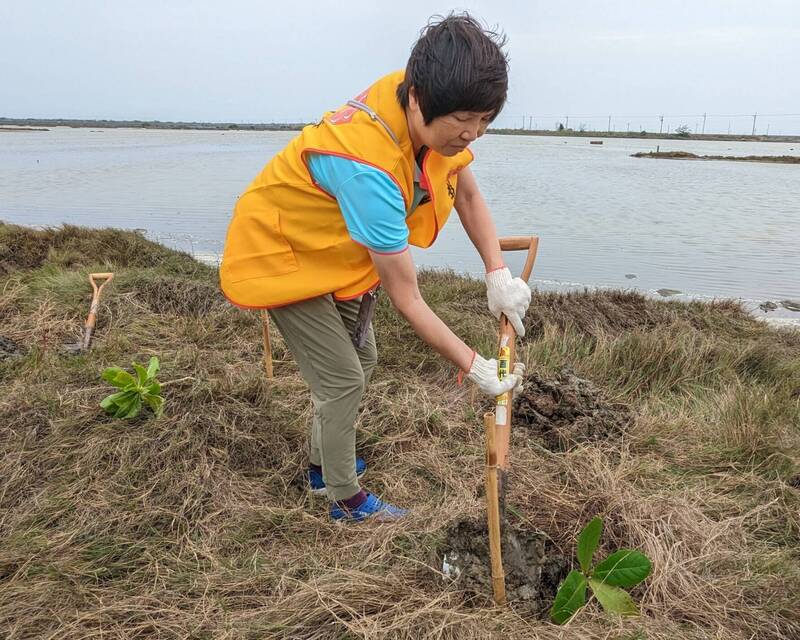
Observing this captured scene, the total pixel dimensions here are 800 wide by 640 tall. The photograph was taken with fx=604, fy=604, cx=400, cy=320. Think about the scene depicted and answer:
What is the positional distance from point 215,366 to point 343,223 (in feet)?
5.94

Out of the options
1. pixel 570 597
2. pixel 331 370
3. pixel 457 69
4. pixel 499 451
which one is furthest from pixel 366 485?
pixel 457 69

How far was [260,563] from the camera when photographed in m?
2.05

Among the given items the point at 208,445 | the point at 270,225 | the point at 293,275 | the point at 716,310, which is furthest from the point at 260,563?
the point at 716,310

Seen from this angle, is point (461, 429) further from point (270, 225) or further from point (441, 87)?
point (441, 87)

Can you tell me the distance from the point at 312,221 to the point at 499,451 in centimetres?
96

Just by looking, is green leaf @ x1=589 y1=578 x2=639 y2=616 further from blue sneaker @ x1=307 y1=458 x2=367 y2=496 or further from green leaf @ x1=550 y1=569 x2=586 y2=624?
blue sneaker @ x1=307 y1=458 x2=367 y2=496

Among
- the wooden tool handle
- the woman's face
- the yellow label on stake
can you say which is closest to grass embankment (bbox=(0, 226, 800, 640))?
the yellow label on stake

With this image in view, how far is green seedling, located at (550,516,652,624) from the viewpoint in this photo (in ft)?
5.65

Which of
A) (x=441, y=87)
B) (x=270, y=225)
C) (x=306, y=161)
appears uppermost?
(x=441, y=87)

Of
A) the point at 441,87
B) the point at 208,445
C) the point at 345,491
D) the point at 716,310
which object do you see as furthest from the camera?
the point at 716,310

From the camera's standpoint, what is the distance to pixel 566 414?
9.86ft

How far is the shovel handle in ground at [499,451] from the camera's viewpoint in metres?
1.56

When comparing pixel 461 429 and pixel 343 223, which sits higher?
pixel 343 223

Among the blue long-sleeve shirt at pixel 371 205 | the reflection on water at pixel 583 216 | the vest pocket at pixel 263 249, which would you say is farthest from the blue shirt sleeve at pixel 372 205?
the reflection on water at pixel 583 216
